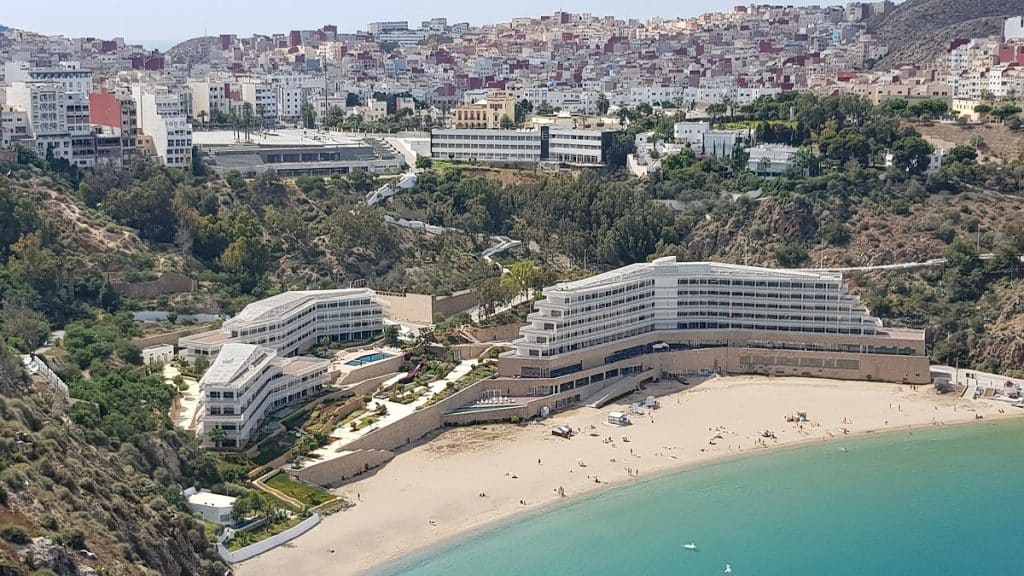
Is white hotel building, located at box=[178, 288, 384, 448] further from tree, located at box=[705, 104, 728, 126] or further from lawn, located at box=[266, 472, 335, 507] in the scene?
tree, located at box=[705, 104, 728, 126]

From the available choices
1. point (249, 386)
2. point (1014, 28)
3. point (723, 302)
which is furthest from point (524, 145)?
point (1014, 28)

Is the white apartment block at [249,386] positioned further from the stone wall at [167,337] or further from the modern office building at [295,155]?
the modern office building at [295,155]

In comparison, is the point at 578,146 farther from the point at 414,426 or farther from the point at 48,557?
the point at 48,557

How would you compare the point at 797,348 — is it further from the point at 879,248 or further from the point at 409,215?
the point at 409,215

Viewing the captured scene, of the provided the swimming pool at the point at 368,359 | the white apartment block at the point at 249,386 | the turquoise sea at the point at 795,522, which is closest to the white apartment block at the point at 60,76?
the swimming pool at the point at 368,359

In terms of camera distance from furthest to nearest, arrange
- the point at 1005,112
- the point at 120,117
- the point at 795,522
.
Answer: the point at 1005,112 < the point at 120,117 < the point at 795,522

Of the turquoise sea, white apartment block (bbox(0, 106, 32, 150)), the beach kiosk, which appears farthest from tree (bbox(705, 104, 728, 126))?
the turquoise sea
